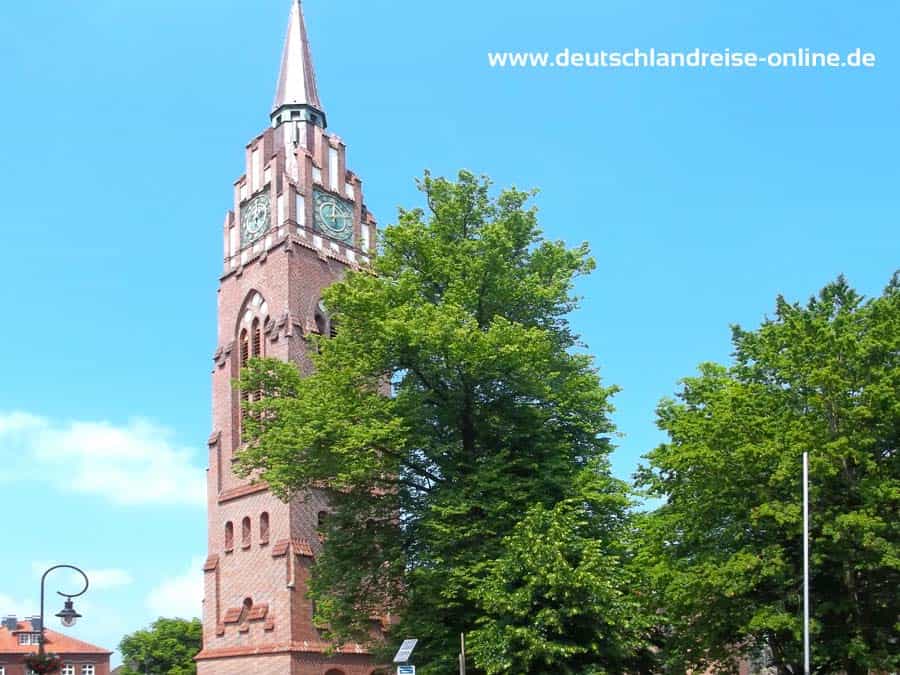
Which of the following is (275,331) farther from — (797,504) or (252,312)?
(797,504)

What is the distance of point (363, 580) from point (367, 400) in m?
5.48

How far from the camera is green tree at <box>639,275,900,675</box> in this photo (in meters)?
25.8

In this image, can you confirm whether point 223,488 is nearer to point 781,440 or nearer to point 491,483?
point 491,483

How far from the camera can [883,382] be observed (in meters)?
26.0

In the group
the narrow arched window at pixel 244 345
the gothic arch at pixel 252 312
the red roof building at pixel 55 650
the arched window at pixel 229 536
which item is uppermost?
the gothic arch at pixel 252 312

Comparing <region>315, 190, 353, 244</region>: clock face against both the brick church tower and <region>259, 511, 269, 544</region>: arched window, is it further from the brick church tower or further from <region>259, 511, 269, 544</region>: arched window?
<region>259, 511, 269, 544</region>: arched window

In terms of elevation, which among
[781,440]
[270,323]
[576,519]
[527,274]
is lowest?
[576,519]

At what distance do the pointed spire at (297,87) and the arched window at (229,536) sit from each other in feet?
69.8

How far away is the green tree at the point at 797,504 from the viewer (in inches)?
1014

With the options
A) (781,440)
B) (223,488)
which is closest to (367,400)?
(781,440)

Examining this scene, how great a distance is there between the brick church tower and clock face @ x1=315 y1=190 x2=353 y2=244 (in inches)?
2.5

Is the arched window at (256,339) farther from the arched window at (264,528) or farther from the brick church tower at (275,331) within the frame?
the arched window at (264,528)

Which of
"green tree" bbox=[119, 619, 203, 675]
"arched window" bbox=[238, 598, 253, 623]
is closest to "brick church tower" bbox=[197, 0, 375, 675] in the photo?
"arched window" bbox=[238, 598, 253, 623]

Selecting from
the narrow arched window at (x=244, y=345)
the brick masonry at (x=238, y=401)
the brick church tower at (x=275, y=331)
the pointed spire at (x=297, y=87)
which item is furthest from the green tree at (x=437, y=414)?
the pointed spire at (x=297, y=87)
